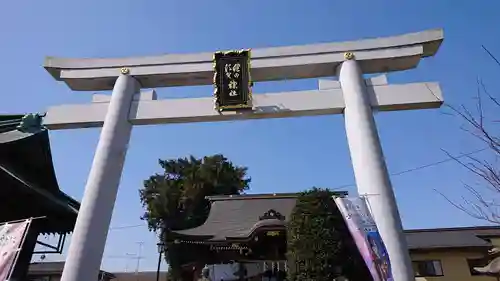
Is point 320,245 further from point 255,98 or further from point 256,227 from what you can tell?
point 256,227

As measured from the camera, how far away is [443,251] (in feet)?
52.4

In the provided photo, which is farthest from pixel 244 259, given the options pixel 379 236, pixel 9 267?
pixel 9 267

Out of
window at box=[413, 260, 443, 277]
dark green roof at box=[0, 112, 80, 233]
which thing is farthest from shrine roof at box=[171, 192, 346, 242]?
window at box=[413, 260, 443, 277]

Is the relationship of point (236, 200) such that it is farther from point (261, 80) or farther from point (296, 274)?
point (296, 274)

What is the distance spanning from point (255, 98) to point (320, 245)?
3.07m

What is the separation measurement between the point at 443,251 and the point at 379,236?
12.8 m

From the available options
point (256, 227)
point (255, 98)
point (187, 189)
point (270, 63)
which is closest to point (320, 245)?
point (255, 98)

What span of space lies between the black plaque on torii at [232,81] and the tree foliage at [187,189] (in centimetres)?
1704

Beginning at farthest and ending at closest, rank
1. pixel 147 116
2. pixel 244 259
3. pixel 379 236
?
pixel 244 259, pixel 147 116, pixel 379 236

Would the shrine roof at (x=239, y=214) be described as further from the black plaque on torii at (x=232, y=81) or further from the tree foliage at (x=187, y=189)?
the tree foliage at (x=187, y=189)

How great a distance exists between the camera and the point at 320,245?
16.9ft

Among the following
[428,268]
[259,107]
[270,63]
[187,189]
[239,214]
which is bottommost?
[428,268]

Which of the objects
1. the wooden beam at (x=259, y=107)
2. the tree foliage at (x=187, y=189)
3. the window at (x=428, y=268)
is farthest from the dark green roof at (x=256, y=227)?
the tree foliage at (x=187, y=189)

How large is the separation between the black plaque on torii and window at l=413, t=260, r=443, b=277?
13.0 meters
